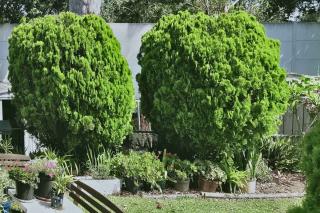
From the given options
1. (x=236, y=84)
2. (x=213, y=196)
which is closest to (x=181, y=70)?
(x=236, y=84)

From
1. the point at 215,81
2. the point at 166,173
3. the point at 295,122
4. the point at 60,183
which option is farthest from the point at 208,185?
the point at 295,122

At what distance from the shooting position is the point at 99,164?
26.9 feet

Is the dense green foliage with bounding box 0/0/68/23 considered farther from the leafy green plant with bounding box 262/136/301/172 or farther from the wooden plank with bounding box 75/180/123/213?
the wooden plank with bounding box 75/180/123/213

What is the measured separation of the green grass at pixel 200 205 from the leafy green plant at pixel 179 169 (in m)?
0.42

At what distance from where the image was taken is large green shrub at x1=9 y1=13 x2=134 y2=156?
815 centimetres

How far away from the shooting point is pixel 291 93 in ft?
31.8

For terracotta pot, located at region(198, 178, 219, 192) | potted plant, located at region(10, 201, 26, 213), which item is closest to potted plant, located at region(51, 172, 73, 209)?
potted plant, located at region(10, 201, 26, 213)

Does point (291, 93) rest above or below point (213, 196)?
above

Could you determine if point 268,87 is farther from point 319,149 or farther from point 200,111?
point 319,149

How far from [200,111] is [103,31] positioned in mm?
1893

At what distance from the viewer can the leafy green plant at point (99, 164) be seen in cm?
807

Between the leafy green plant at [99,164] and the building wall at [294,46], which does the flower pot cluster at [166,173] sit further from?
the building wall at [294,46]

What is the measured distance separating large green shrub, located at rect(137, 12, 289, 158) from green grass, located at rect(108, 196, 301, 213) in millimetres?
1025

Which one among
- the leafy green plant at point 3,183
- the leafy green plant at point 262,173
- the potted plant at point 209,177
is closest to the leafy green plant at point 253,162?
the leafy green plant at point 262,173
